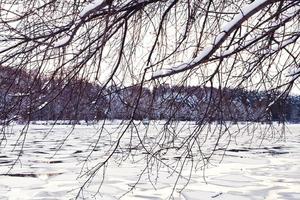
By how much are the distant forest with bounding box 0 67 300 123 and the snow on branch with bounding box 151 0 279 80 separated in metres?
0.41

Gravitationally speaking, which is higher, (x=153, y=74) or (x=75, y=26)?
(x=75, y=26)

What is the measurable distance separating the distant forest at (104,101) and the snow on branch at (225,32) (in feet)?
1.34

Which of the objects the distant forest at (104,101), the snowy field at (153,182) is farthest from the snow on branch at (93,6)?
the snowy field at (153,182)

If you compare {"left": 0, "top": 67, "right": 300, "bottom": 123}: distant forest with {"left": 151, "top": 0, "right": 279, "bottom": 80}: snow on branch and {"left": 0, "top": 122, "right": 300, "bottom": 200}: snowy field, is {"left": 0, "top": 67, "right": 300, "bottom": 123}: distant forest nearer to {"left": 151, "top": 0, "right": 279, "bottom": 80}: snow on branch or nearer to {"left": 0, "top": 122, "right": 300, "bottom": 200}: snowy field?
{"left": 151, "top": 0, "right": 279, "bottom": 80}: snow on branch

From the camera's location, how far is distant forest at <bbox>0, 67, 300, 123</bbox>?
2959 mm

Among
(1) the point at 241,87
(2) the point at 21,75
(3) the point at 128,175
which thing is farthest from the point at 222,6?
(3) the point at 128,175

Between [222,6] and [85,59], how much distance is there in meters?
1.22

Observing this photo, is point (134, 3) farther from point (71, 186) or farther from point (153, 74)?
point (71, 186)

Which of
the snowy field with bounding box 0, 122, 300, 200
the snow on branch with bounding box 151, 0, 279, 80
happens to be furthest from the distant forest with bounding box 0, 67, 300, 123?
the snowy field with bounding box 0, 122, 300, 200

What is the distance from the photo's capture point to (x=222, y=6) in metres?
3.53

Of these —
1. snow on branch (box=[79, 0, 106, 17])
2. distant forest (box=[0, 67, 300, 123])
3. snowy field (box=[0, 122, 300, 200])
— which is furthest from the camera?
snowy field (box=[0, 122, 300, 200])

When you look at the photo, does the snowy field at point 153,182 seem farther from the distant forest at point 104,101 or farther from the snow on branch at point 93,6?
the snow on branch at point 93,6

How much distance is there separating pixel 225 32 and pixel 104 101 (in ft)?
3.50

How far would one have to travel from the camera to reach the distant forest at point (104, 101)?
296 centimetres
